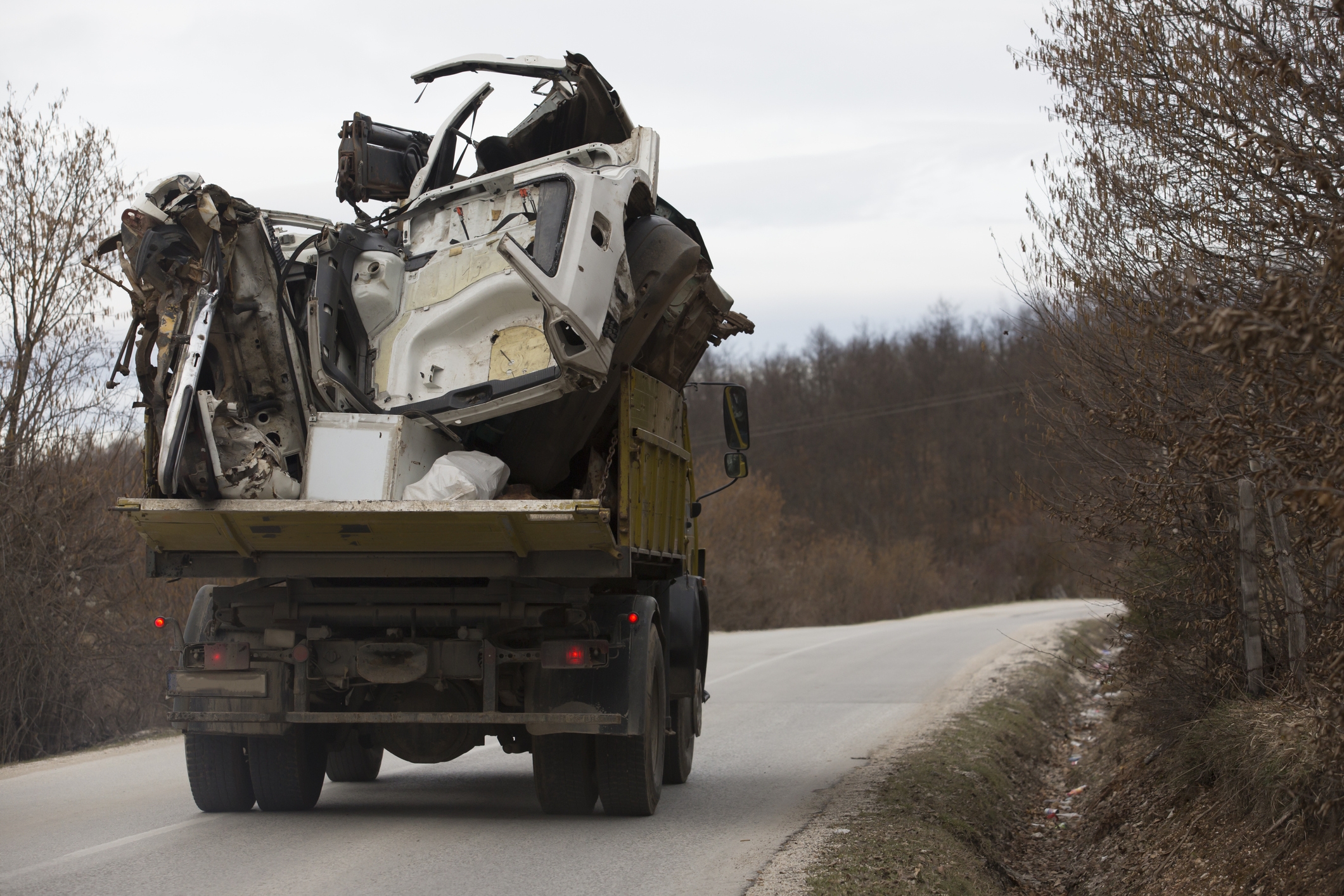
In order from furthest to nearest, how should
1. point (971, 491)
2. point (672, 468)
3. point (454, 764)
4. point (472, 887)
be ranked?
point (971, 491) → point (454, 764) → point (672, 468) → point (472, 887)

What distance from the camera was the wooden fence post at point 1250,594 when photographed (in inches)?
315

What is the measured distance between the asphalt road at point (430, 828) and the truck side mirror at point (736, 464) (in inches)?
87.8

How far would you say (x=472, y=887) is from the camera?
606cm

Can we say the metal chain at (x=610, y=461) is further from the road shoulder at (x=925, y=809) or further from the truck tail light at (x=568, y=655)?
the road shoulder at (x=925, y=809)

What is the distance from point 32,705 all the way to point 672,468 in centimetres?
759

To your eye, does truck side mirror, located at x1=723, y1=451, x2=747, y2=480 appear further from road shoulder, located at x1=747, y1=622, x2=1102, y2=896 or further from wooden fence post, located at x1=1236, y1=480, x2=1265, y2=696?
wooden fence post, located at x1=1236, y1=480, x2=1265, y2=696

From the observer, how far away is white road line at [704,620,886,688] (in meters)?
18.1

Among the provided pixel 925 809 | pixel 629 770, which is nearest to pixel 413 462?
pixel 629 770

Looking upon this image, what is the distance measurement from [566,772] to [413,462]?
2142mm

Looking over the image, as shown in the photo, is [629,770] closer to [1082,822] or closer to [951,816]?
[951,816]

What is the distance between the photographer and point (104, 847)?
703 centimetres

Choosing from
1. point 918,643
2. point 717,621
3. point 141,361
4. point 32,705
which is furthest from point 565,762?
point 717,621

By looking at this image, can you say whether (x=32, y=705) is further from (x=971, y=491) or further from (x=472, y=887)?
(x=971, y=491)

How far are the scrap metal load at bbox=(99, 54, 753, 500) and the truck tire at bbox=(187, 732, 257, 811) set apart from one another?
6.00 feet
